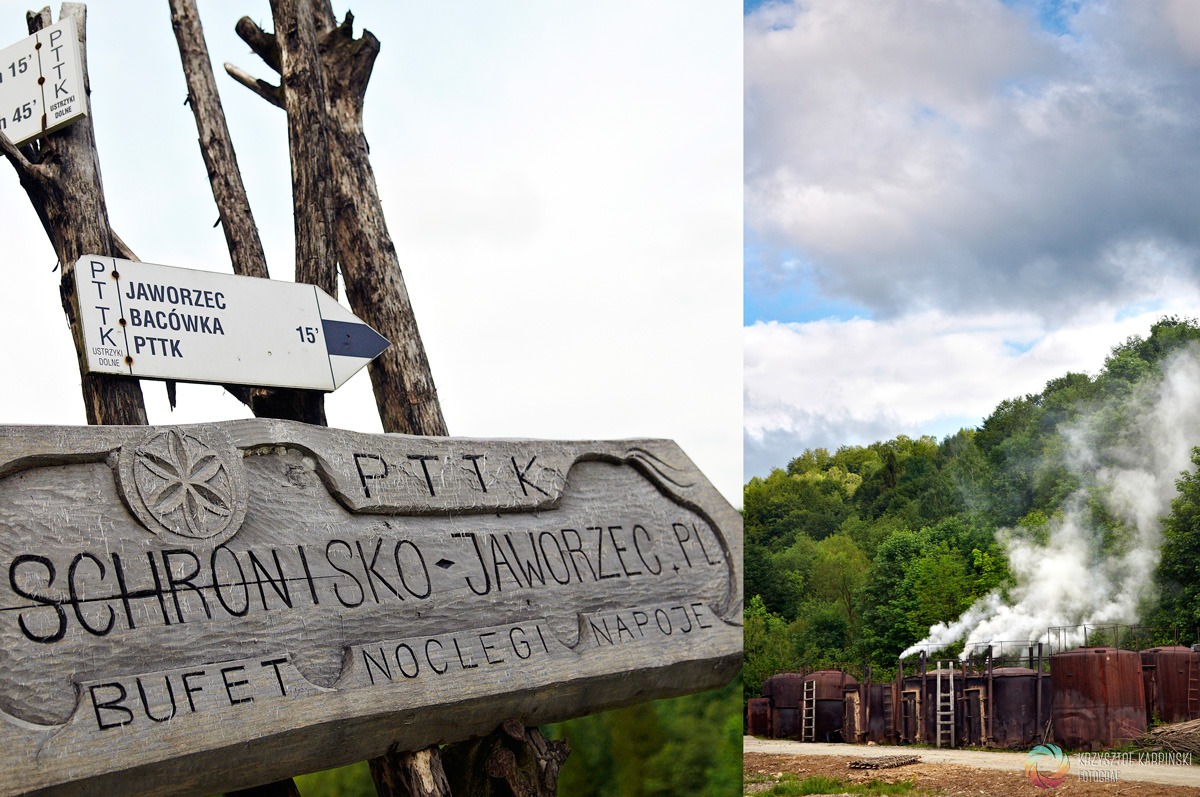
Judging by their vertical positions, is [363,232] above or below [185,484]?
above

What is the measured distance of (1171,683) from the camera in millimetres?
4711

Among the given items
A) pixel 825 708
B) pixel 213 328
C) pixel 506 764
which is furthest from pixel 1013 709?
pixel 213 328

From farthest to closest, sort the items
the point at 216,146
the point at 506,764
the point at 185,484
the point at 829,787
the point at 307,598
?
the point at 829,787 < the point at 216,146 < the point at 506,764 < the point at 307,598 < the point at 185,484

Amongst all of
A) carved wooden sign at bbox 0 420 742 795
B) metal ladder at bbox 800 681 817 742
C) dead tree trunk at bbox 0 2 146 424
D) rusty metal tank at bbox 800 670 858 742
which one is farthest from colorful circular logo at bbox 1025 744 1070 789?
dead tree trunk at bbox 0 2 146 424

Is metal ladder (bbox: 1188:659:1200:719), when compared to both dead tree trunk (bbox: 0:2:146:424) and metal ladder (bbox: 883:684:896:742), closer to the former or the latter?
metal ladder (bbox: 883:684:896:742)

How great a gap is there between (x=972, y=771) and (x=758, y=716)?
1043 millimetres

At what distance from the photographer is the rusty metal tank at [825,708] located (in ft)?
18.2

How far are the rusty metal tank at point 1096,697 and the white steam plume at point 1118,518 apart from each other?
0.14 m

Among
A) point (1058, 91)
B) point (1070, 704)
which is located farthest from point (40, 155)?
point (1070, 704)

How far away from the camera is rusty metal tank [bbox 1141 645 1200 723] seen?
4676 millimetres

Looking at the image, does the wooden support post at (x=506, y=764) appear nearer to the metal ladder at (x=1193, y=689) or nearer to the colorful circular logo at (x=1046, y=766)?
the colorful circular logo at (x=1046, y=766)

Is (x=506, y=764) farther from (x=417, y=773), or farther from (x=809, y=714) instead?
(x=809, y=714)

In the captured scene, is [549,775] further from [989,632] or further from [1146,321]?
[1146,321]

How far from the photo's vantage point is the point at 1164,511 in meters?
4.76
